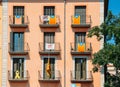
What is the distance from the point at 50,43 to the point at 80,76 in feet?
15.3

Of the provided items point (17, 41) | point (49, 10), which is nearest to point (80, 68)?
point (49, 10)

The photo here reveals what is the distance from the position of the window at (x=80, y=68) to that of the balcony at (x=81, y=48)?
81cm

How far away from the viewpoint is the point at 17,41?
61.1m

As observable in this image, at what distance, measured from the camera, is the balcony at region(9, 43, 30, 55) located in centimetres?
6053

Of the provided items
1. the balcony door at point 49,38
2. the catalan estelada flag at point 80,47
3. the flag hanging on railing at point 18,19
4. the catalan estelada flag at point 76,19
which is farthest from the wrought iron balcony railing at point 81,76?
the flag hanging on railing at point 18,19

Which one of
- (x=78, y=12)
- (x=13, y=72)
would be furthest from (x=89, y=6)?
(x=13, y=72)

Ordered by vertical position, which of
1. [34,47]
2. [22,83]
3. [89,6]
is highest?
[89,6]

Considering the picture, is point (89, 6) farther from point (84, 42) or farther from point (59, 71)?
point (59, 71)

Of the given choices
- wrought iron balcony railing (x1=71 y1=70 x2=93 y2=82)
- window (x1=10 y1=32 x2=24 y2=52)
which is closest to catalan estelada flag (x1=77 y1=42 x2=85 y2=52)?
wrought iron balcony railing (x1=71 y1=70 x2=93 y2=82)

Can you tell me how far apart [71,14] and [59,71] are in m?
→ 6.20

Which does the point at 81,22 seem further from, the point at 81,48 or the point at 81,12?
the point at 81,48

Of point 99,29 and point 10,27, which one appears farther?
point 10,27

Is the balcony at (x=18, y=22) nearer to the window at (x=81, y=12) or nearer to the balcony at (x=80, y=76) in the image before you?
the window at (x=81, y=12)

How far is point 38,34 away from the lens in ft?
202
